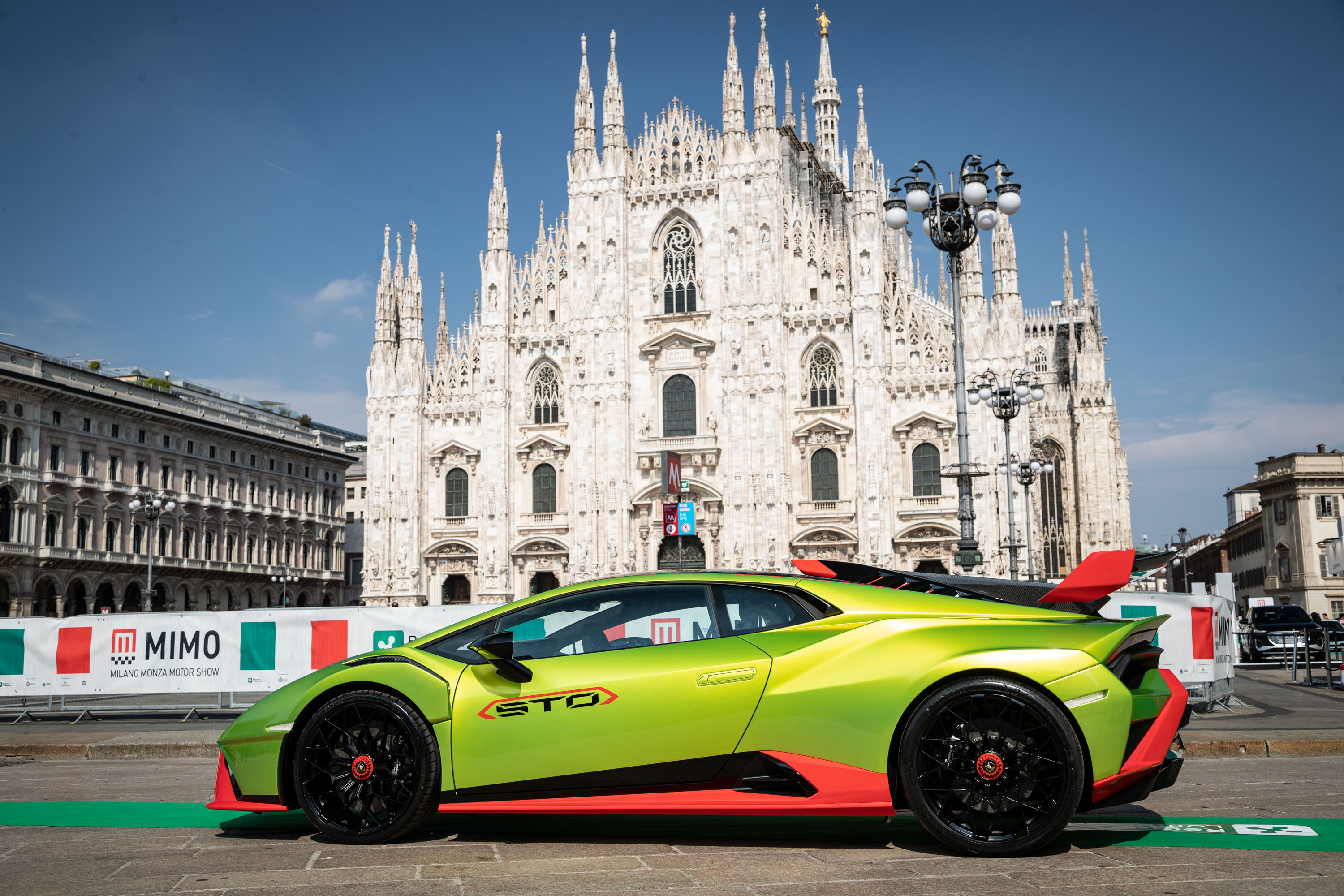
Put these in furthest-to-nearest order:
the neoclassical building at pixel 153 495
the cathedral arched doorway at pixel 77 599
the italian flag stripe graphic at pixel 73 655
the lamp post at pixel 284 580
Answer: the lamp post at pixel 284 580, the cathedral arched doorway at pixel 77 599, the neoclassical building at pixel 153 495, the italian flag stripe graphic at pixel 73 655

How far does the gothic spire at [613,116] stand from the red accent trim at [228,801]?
40.8m

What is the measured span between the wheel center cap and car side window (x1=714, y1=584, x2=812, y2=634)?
3.09 ft

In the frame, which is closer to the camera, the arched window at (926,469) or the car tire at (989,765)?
the car tire at (989,765)

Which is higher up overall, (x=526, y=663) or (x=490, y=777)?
(x=526, y=663)

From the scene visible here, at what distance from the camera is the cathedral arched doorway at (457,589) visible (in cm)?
4456

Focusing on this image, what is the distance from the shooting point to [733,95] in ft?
140

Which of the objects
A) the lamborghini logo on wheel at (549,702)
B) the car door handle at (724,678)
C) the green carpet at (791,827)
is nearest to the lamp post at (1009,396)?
the green carpet at (791,827)

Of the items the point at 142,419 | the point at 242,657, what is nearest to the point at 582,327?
the point at 142,419

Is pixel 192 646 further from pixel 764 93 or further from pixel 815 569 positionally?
pixel 764 93

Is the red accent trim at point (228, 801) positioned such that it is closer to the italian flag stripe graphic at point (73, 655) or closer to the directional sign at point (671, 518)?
the italian flag stripe graphic at point (73, 655)

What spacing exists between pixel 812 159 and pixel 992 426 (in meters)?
16.6

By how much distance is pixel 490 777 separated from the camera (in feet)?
16.5

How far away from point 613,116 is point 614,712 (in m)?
41.7

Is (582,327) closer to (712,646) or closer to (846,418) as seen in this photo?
(846,418)
